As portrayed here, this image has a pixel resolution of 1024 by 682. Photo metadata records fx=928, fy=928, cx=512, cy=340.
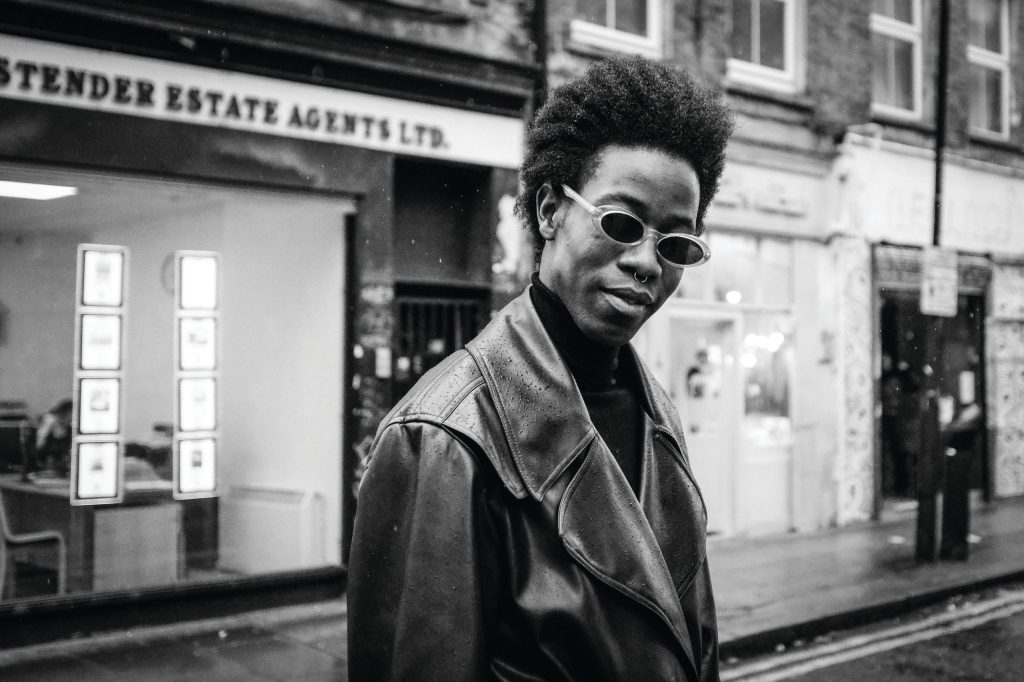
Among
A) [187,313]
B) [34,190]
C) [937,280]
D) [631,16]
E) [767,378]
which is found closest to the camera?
[34,190]

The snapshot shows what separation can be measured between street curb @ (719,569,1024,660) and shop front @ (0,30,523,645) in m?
3.50

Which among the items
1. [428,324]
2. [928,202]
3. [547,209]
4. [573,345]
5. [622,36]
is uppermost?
[622,36]

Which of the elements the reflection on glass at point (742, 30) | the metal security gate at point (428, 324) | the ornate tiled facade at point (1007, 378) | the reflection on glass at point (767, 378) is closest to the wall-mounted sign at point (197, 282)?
the metal security gate at point (428, 324)

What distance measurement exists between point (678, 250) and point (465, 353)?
46 cm

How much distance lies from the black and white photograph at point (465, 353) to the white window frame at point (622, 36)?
0.17 ft

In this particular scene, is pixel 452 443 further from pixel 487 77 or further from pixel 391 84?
pixel 487 77

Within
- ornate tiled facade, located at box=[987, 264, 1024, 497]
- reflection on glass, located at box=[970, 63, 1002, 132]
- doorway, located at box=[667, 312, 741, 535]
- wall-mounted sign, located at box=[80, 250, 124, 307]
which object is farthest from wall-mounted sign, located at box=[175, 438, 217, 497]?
reflection on glass, located at box=[970, 63, 1002, 132]

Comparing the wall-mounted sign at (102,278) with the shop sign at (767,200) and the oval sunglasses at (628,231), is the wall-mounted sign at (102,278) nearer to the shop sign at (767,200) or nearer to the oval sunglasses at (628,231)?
the oval sunglasses at (628,231)

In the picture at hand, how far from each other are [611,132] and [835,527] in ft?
37.7

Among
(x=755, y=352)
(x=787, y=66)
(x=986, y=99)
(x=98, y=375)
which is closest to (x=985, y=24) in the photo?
(x=986, y=99)

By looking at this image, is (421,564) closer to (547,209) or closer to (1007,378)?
(547,209)

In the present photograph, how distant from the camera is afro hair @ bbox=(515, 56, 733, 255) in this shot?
1.76m

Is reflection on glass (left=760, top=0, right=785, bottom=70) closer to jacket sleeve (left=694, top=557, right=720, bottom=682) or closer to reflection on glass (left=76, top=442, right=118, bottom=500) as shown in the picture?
reflection on glass (left=76, top=442, right=118, bottom=500)

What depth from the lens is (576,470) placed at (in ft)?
5.38
